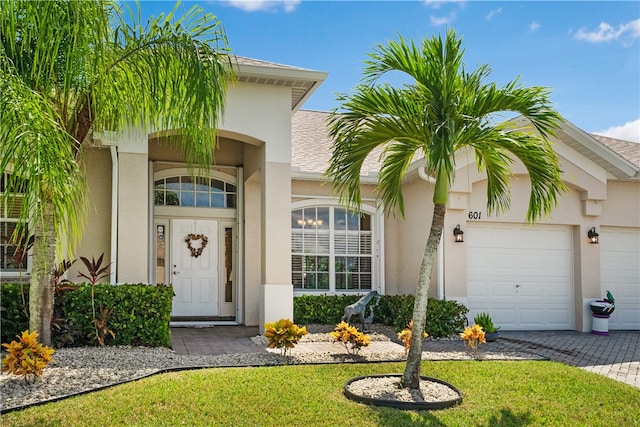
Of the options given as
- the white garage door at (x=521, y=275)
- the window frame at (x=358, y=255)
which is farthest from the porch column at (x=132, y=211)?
the white garage door at (x=521, y=275)

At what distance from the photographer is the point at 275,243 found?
1109 cm

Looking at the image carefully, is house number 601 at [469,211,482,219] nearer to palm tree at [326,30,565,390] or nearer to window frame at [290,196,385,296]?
window frame at [290,196,385,296]

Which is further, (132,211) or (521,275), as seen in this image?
(521,275)

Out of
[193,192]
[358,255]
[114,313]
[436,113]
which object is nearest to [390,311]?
[358,255]

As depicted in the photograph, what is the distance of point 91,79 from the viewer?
6.88 metres

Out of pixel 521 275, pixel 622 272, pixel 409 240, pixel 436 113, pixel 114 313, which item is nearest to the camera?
pixel 436 113

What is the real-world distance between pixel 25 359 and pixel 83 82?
338 centimetres

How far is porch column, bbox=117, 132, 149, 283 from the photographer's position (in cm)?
1017

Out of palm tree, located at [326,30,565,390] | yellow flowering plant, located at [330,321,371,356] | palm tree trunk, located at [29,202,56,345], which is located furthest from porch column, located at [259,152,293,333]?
palm tree, located at [326,30,565,390]

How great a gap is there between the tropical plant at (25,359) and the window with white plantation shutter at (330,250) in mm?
7439

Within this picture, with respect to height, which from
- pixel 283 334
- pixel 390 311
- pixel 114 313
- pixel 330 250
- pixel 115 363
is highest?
pixel 330 250

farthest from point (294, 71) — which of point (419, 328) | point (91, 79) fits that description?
point (419, 328)

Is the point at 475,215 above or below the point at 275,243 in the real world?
above

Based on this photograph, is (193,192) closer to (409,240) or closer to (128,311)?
(128,311)
